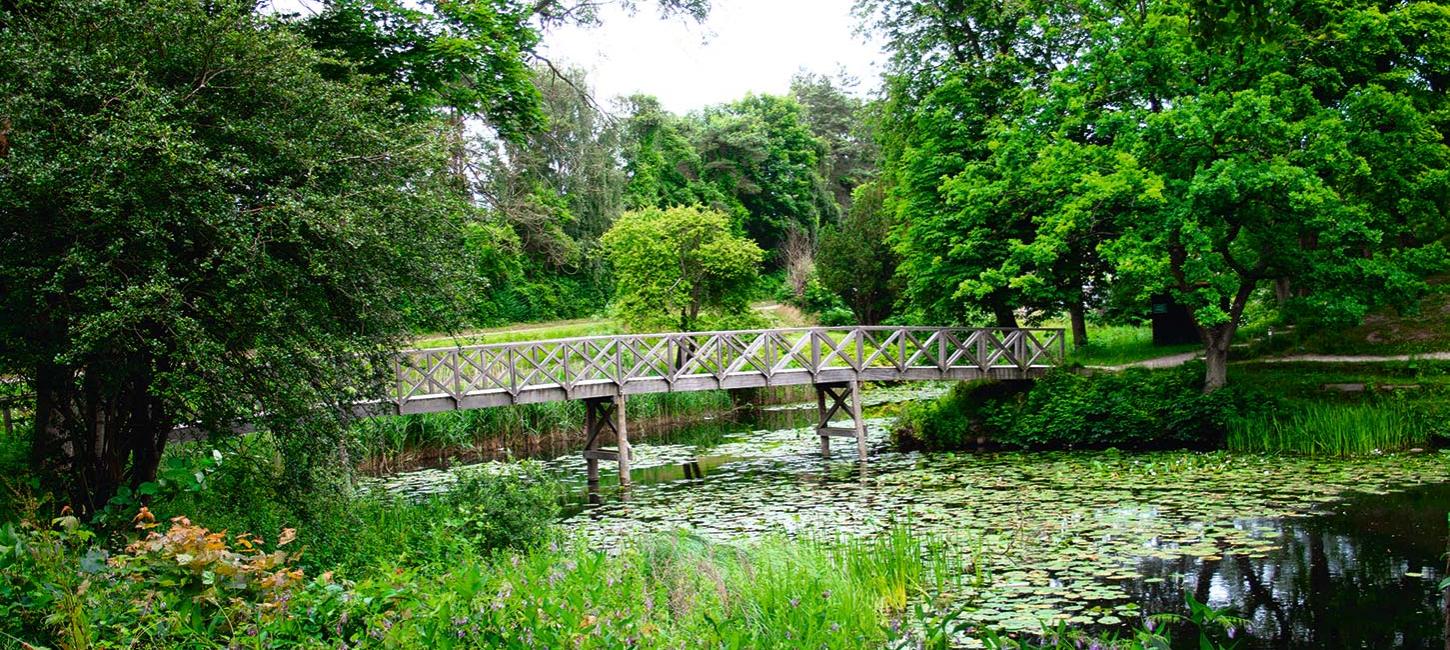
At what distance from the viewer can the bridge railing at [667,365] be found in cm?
1569

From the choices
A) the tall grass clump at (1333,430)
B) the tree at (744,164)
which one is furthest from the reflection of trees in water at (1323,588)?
the tree at (744,164)

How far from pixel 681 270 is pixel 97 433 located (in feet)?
54.5

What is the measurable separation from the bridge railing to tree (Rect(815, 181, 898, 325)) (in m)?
7.51

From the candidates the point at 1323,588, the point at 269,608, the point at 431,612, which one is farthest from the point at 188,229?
the point at 1323,588

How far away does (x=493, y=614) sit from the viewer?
4246 millimetres

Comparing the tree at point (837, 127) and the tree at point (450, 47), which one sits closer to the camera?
the tree at point (450, 47)

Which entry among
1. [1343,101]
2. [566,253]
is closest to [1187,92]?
[1343,101]

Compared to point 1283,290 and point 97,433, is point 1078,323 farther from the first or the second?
point 97,433

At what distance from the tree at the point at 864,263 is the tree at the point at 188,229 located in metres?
19.9

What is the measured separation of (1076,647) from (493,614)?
9.15 feet

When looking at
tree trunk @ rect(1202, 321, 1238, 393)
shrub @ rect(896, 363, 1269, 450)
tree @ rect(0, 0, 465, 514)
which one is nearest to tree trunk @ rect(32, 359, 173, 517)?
tree @ rect(0, 0, 465, 514)

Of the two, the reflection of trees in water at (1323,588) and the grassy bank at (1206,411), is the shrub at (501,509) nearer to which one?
the reflection of trees in water at (1323,588)

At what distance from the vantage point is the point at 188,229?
7.13 m

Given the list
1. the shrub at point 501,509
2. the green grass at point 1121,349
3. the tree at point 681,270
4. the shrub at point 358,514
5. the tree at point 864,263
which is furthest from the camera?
the tree at point 864,263
